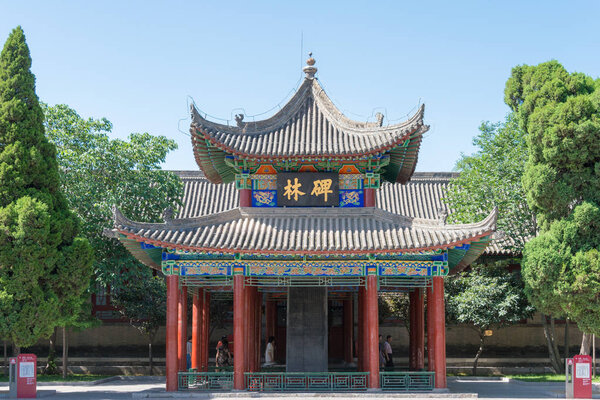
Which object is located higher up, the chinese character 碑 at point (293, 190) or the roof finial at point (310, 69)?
the roof finial at point (310, 69)

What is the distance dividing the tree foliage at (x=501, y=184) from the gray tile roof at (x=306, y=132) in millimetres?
6736

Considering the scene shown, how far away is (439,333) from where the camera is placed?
2139cm

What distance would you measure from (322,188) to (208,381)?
23.5ft

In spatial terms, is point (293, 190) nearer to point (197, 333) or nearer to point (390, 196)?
point (197, 333)

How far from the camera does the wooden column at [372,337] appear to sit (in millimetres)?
21047

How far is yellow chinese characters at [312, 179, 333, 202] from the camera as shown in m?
23.1

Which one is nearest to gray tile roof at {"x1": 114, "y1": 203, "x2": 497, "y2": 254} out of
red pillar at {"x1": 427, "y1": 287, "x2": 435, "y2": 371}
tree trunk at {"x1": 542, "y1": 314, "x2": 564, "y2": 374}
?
red pillar at {"x1": 427, "y1": 287, "x2": 435, "y2": 371}

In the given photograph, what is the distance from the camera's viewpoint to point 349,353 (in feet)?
106

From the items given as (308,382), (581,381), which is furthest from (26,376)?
(581,381)

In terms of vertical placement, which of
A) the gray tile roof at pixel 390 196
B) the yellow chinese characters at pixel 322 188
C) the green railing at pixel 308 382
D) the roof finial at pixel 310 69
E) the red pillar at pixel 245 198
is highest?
the roof finial at pixel 310 69

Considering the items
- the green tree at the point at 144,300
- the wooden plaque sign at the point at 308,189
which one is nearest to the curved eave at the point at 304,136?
the wooden plaque sign at the point at 308,189

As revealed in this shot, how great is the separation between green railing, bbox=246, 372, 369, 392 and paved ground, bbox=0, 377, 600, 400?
84 centimetres

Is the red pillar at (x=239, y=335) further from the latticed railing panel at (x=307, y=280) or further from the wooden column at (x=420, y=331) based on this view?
the wooden column at (x=420, y=331)

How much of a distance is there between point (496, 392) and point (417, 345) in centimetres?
333
